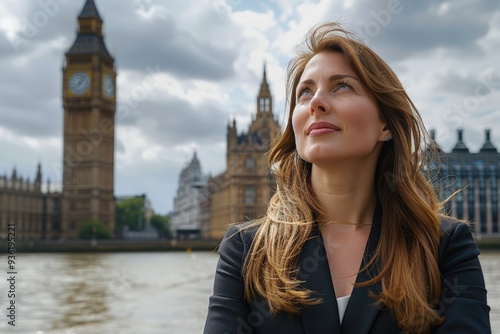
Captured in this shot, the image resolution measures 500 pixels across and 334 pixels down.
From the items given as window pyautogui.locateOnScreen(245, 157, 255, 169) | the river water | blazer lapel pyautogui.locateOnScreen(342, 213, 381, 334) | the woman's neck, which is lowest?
the river water

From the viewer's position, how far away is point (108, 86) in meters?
76.1

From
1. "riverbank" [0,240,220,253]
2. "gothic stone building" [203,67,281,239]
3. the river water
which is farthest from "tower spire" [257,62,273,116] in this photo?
the river water

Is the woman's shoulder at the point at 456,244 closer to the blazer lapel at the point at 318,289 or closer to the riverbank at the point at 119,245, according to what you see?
the blazer lapel at the point at 318,289

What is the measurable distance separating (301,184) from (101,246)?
58246 millimetres

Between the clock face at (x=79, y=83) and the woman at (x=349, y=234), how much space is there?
244 feet

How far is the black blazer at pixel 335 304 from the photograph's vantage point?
1384mm

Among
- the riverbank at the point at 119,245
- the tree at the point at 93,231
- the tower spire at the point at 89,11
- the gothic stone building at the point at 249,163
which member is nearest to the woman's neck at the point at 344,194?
the riverbank at the point at 119,245

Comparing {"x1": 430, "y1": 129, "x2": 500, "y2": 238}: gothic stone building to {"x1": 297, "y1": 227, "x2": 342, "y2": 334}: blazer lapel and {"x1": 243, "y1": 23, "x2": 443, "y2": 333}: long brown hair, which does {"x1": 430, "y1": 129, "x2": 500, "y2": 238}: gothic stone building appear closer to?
{"x1": 243, "y1": 23, "x2": 443, "y2": 333}: long brown hair

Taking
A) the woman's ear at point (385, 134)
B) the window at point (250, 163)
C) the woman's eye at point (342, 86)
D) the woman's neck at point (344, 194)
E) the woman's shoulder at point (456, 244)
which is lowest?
the woman's shoulder at point (456, 244)

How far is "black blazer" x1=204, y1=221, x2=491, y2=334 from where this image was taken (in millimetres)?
1384

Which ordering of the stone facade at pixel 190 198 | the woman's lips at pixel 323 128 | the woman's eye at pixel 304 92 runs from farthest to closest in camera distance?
the stone facade at pixel 190 198 → the woman's eye at pixel 304 92 → the woman's lips at pixel 323 128

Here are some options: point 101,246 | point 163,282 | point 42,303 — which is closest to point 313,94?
point 42,303

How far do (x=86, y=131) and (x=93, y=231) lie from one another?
501 inches

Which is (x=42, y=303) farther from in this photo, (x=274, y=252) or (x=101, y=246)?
(x=101, y=246)
